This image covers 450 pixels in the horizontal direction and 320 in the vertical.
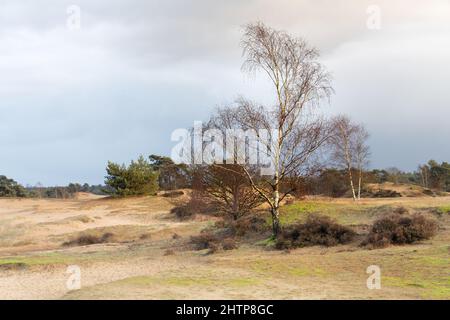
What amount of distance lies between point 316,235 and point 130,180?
124 feet

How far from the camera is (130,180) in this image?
5284 cm

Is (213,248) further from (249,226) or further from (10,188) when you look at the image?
(10,188)

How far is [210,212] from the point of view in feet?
113

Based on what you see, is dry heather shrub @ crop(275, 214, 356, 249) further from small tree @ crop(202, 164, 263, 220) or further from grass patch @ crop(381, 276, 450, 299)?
small tree @ crop(202, 164, 263, 220)

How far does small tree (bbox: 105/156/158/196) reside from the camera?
5247 cm

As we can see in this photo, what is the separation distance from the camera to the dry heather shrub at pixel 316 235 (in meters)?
17.5

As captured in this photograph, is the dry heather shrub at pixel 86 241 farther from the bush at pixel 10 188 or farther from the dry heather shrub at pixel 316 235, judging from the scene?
the bush at pixel 10 188

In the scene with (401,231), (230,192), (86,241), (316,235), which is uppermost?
(230,192)

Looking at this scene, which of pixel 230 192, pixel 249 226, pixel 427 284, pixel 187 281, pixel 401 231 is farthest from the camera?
pixel 230 192

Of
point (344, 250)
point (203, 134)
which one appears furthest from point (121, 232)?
point (344, 250)

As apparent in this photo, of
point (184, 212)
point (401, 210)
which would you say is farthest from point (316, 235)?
point (184, 212)

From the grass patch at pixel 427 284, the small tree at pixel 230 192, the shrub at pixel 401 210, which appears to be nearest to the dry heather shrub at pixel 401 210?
the shrub at pixel 401 210

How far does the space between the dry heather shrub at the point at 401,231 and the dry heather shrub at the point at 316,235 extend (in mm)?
1057

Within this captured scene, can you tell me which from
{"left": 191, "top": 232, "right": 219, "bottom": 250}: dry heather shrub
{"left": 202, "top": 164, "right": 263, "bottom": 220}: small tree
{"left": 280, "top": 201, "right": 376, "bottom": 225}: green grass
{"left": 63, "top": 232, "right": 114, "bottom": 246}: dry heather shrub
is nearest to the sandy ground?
{"left": 280, "top": 201, "right": 376, "bottom": 225}: green grass
